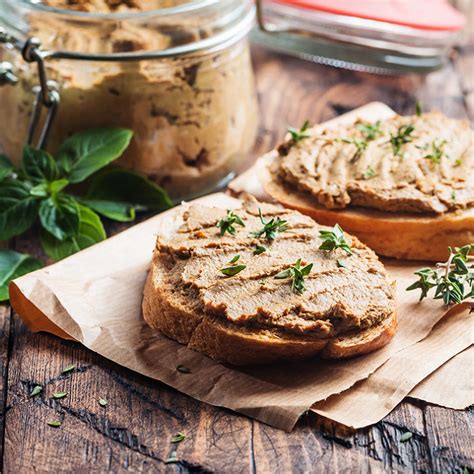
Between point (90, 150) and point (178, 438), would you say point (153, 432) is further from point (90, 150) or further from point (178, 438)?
point (90, 150)

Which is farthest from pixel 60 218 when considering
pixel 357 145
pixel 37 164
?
pixel 357 145

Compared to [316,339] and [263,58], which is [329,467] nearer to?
[316,339]

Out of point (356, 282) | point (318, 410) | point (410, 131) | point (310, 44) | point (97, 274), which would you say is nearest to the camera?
point (318, 410)

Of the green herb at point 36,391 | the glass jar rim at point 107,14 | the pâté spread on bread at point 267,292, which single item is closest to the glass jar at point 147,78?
the glass jar rim at point 107,14

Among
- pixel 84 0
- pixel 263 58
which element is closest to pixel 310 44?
pixel 263 58

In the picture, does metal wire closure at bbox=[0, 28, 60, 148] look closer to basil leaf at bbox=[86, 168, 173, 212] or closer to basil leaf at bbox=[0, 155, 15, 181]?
basil leaf at bbox=[0, 155, 15, 181]

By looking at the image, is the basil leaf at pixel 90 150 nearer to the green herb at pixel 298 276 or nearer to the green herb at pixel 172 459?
the green herb at pixel 298 276

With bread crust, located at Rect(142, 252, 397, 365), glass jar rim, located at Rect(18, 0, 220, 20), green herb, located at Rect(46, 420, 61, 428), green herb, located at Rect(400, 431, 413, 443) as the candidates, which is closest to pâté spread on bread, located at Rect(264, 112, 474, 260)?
bread crust, located at Rect(142, 252, 397, 365)
